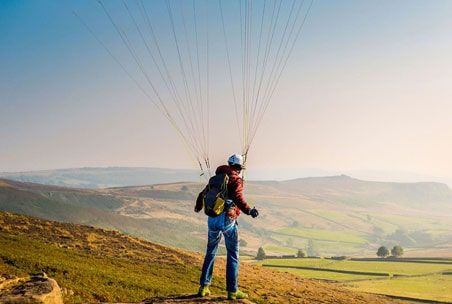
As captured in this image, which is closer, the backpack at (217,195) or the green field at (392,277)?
the backpack at (217,195)

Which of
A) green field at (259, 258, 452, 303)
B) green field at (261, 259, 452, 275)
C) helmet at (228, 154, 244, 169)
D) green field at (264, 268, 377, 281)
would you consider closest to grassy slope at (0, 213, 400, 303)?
helmet at (228, 154, 244, 169)

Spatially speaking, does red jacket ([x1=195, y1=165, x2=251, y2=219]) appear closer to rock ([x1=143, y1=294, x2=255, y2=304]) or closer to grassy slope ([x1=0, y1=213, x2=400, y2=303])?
rock ([x1=143, y1=294, x2=255, y2=304])

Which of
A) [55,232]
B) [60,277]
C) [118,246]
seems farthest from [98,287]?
[55,232]

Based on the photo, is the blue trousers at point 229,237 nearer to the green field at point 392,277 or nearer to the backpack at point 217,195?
the backpack at point 217,195

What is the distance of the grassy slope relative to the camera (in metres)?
22.9

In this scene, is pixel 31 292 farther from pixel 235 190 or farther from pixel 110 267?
pixel 110 267

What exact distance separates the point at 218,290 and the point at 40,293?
17.7m

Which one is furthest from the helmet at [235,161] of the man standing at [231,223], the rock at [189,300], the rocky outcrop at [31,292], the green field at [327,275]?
the green field at [327,275]

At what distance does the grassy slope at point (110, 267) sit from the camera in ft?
75.2

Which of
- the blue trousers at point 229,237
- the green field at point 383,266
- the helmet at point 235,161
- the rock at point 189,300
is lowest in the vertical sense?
the green field at point 383,266

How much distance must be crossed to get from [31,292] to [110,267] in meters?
18.7

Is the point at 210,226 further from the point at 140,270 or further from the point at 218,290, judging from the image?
the point at 140,270

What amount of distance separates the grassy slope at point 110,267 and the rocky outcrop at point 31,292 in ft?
23.3

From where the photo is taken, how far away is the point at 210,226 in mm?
13094
